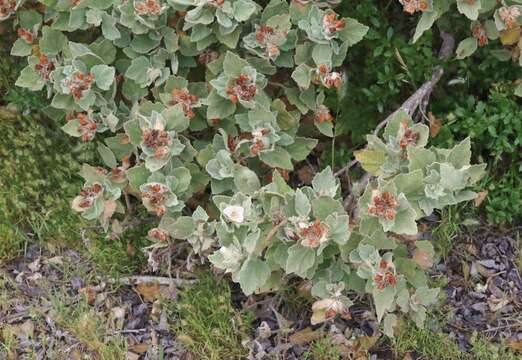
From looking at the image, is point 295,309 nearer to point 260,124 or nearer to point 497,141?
point 260,124

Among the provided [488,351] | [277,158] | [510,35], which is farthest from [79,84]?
[488,351]

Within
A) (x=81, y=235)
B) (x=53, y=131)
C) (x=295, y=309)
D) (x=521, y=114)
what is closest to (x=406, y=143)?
(x=521, y=114)

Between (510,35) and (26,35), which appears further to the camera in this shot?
(26,35)

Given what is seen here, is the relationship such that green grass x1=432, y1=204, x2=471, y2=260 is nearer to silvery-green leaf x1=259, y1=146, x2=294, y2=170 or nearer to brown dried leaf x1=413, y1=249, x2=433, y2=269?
brown dried leaf x1=413, y1=249, x2=433, y2=269

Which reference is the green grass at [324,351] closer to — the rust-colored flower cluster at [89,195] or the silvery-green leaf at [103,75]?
the rust-colored flower cluster at [89,195]

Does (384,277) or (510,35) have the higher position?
(510,35)

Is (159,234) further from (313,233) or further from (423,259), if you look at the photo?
(423,259)

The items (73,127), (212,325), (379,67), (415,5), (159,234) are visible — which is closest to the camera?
(415,5)
